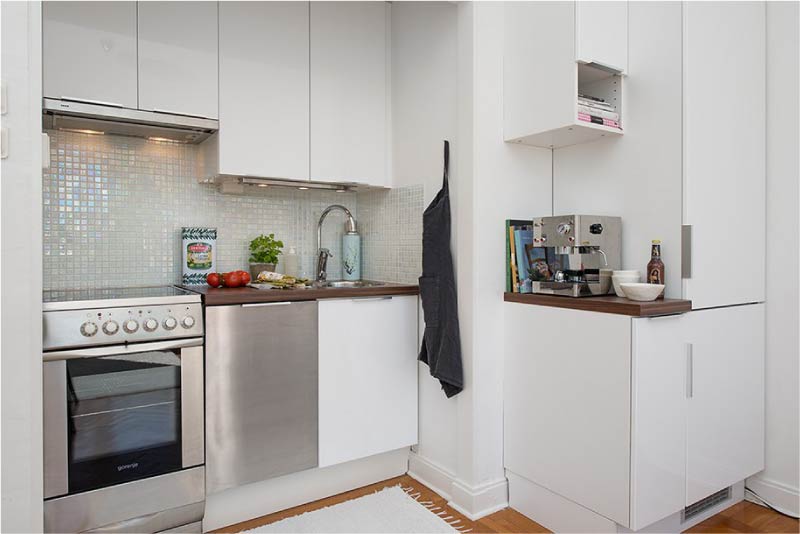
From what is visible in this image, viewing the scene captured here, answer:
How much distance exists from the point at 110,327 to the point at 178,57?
127 centimetres

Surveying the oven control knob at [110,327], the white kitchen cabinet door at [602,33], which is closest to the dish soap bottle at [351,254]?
the oven control knob at [110,327]

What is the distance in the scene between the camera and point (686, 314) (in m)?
2.07

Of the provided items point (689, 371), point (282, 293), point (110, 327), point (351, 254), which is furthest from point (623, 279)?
point (110, 327)

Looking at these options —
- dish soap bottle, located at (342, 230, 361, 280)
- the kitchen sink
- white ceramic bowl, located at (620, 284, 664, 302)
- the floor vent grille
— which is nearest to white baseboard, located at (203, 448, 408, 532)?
the kitchen sink

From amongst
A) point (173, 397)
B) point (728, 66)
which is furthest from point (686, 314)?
point (173, 397)

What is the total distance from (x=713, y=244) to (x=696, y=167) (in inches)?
13.2

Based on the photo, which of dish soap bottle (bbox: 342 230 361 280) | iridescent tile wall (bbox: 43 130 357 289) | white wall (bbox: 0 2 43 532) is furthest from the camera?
dish soap bottle (bbox: 342 230 361 280)

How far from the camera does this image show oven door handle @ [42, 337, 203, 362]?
1855 mm

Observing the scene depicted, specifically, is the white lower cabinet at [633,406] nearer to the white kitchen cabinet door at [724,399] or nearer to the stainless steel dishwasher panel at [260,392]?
the white kitchen cabinet door at [724,399]

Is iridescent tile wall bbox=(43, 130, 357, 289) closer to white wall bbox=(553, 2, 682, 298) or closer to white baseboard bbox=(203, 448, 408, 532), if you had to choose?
white baseboard bbox=(203, 448, 408, 532)

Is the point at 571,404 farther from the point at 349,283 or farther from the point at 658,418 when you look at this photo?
the point at 349,283

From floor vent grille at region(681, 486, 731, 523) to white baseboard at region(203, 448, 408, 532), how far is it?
1311mm

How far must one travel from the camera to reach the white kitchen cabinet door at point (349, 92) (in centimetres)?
275

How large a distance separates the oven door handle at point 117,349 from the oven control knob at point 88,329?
6cm
